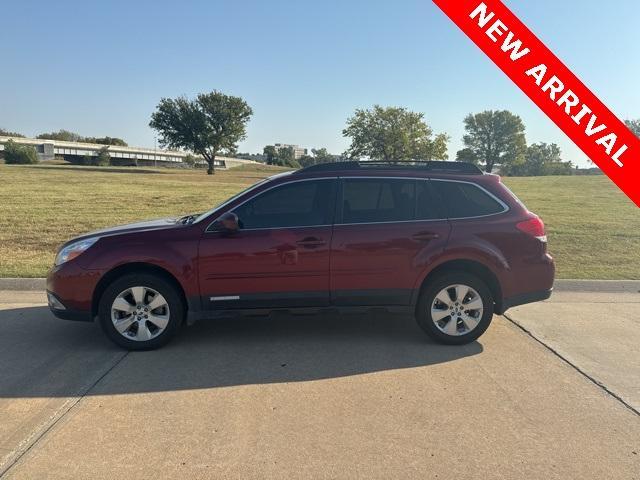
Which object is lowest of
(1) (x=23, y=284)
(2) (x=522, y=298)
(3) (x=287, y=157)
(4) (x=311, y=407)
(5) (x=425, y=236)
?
(1) (x=23, y=284)

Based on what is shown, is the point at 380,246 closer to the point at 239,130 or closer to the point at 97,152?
the point at 239,130

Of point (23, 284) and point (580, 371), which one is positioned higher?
point (580, 371)

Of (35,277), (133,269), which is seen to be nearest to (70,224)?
(35,277)

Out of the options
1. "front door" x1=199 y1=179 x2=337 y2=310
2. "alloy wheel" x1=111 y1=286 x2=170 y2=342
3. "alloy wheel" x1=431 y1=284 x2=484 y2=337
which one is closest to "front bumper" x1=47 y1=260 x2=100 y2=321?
"alloy wheel" x1=111 y1=286 x2=170 y2=342

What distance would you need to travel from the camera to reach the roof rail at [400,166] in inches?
189

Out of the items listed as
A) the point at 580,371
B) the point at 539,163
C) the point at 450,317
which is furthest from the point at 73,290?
the point at 539,163

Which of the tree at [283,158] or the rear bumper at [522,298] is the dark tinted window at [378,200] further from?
the tree at [283,158]

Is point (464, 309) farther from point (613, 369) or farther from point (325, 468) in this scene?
point (325, 468)

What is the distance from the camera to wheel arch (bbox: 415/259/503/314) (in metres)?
4.62

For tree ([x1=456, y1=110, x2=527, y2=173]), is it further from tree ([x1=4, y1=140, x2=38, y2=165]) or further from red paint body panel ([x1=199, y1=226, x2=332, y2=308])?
red paint body panel ([x1=199, y1=226, x2=332, y2=308])

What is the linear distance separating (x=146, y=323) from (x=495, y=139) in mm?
110719

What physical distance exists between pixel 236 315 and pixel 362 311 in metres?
1.23

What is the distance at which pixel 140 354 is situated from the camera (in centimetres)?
438

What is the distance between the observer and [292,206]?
15.2 feet
